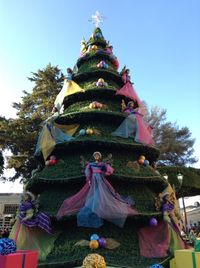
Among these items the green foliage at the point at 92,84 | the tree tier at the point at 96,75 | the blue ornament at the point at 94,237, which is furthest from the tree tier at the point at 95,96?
the blue ornament at the point at 94,237

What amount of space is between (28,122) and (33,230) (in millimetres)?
15028

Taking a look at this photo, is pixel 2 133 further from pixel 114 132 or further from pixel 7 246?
pixel 7 246

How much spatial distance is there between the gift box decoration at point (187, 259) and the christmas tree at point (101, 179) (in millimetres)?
2025

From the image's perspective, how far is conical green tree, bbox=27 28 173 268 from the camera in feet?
20.4

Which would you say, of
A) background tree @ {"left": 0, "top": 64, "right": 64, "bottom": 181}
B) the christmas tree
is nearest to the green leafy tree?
background tree @ {"left": 0, "top": 64, "right": 64, "bottom": 181}

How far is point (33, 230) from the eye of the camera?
6660 mm

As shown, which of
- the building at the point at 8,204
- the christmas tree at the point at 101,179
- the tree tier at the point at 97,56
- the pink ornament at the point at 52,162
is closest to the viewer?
the christmas tree at the point at 101,179

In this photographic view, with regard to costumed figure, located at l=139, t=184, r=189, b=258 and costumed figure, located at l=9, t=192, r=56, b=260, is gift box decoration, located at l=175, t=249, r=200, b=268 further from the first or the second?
costumed figure, located at l=9, t=192, r=56, b=260

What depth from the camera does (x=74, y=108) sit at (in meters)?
8.97

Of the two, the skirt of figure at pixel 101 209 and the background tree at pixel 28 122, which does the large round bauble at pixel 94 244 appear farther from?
the background tree at pixel 28 122

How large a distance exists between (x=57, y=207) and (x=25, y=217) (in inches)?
28.7

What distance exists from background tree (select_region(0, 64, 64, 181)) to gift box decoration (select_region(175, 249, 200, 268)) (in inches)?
639

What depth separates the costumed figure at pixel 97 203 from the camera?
19.6ft

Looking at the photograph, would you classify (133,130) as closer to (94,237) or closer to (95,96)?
(95,96)
